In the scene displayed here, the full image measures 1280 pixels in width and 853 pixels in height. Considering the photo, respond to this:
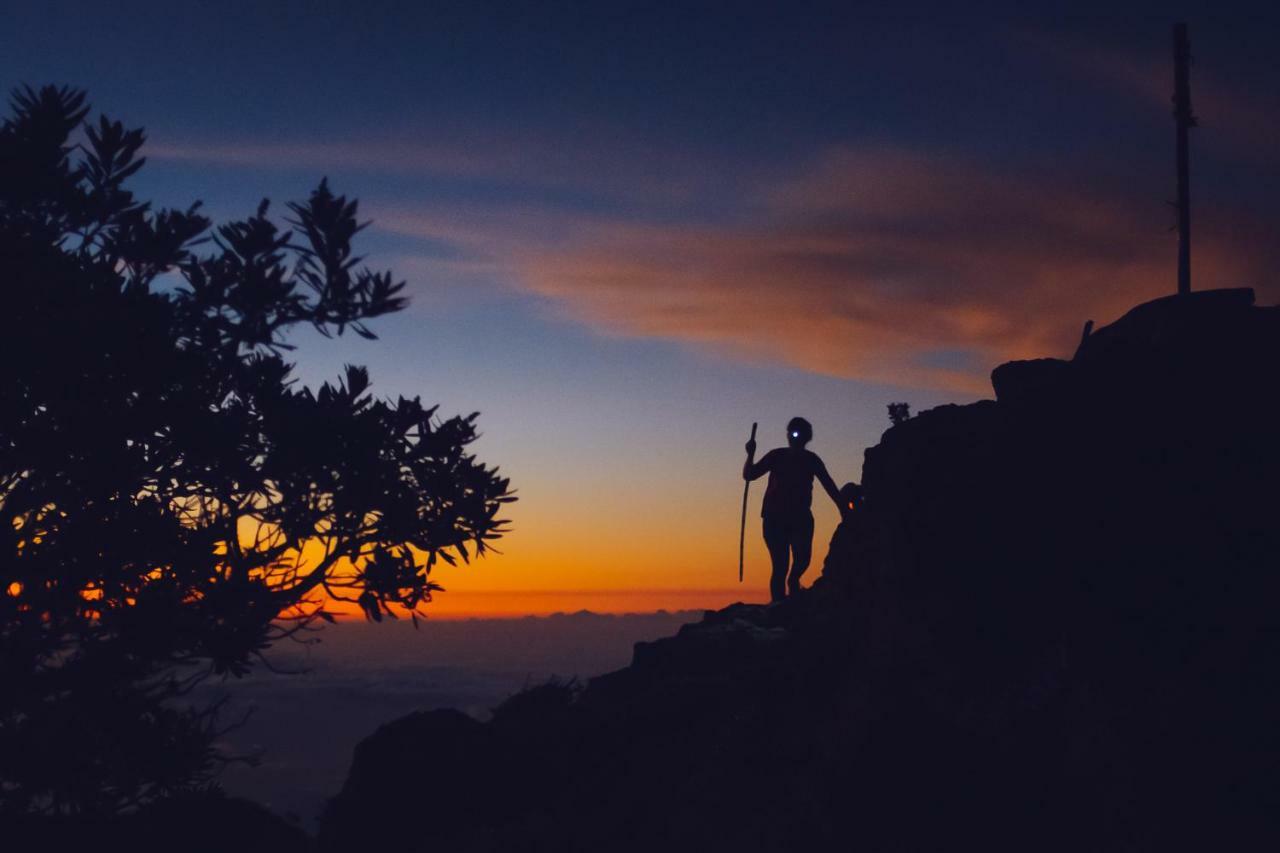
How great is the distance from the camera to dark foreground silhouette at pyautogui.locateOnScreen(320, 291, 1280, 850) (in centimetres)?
797

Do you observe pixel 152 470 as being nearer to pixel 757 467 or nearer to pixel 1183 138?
pixel 757 467

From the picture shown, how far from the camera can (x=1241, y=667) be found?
8.02 metres

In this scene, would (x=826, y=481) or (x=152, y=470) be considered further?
(x=826, y=481)

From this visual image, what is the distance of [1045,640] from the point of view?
8.91 meters

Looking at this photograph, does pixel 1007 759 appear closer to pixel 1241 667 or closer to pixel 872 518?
pixel 1241 667

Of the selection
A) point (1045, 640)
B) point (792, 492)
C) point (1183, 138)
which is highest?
point (1183, 138)

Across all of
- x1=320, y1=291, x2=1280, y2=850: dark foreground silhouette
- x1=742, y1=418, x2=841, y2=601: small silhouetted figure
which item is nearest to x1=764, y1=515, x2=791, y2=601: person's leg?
x1=742, y1=418, x2=841, y2=601: small silhouetted figure

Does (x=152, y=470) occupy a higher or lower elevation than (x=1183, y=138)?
lower

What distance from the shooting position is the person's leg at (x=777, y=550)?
18531 mm

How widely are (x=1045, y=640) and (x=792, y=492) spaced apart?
939 centimetres

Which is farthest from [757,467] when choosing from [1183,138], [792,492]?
[1183,138]

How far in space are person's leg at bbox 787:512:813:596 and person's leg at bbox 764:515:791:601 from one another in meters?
0.13

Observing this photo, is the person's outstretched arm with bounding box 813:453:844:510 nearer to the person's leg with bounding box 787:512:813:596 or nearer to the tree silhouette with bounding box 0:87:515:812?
the person's leg with bounding box 787:512:813:596

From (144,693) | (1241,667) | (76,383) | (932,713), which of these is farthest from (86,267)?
(1241,667)
